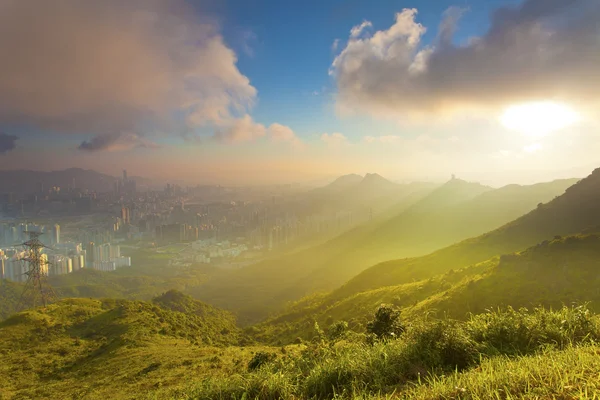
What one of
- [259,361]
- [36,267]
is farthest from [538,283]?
[36,267]

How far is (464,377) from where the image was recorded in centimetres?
354

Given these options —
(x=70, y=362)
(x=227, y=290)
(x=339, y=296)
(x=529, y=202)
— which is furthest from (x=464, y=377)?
(x=529, y=202)

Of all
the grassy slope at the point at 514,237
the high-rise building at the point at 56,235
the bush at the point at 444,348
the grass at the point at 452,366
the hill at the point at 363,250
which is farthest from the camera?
the high-rise building at the point at 56,235

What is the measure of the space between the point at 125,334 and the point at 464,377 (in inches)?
1375

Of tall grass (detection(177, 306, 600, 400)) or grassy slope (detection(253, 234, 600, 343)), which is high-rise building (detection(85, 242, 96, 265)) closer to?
grassy slope (detection(253, 234, 600, 343))

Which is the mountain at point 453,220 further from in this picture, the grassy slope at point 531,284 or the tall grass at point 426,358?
the tall grass at point 426,358

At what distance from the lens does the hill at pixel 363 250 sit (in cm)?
9112

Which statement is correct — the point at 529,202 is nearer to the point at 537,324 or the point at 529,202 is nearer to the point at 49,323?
the point at 537,324

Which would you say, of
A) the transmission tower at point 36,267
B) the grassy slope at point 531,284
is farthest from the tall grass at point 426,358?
the transmission tower at point 36,267

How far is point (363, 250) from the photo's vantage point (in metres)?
114

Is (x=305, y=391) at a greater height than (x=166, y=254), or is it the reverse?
(x=305, y=391)

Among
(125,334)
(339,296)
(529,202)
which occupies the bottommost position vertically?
(339,296)

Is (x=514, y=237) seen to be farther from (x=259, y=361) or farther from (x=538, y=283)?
(x=259, y=361)

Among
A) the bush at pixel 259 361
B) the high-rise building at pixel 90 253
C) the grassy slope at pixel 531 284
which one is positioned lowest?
the high-rise building at pixel 90 253
